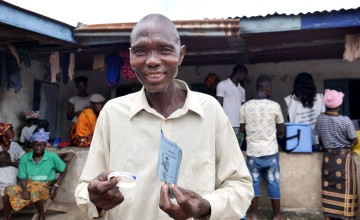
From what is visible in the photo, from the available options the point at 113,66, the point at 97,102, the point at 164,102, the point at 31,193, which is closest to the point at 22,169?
the point at 31,193

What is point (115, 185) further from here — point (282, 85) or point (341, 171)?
point (282, 85)

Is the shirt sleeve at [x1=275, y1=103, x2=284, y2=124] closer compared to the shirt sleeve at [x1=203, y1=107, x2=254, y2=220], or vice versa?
the shirt sleeve at [x1=203, y1=107, x2=254, y2=220]

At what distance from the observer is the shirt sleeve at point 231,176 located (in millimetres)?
1386

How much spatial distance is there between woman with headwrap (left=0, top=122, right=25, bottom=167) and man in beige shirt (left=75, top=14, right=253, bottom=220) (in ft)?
15.5

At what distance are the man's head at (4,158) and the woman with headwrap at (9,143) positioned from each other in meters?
0.07

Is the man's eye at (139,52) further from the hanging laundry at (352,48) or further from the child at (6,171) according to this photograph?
the child at (6,171)

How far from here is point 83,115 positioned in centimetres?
635

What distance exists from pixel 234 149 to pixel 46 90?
7.16 metres

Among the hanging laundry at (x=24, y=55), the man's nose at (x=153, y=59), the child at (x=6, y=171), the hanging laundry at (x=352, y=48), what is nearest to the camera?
the man's nose at (x=153, y=59)

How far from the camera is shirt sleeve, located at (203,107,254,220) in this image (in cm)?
139

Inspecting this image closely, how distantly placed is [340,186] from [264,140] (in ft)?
3.78

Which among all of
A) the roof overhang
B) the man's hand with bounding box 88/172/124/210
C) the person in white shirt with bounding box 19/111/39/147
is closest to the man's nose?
the man's hand with bounding box 88/172/124/210

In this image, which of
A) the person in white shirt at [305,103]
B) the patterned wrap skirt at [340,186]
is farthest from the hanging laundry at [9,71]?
the patterned wrap skirt at [340,186]

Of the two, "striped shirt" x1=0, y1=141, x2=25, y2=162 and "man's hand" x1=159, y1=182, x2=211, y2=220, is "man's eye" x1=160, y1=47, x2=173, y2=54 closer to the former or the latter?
"man's hand" x1=159, y1=182, x2=211, y2=220
